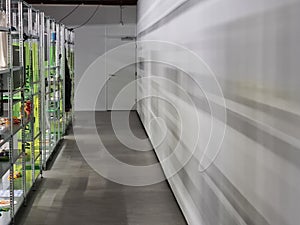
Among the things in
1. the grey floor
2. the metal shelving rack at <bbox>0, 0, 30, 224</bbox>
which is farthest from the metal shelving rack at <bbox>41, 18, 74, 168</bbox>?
the metal shelving rack at <bbox>0, 0, 30, 224</bbox>

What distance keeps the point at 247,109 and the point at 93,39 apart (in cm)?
1249

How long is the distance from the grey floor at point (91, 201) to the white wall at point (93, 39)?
22.5 ft

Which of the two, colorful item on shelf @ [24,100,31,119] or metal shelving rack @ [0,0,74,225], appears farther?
colorful item on shelf @ [24,100,31,119]

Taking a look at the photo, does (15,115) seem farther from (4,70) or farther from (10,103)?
(4,70)

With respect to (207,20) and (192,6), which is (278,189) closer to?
(207,20)

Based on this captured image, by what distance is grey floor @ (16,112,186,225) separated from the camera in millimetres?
5160

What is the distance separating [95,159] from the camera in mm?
8219

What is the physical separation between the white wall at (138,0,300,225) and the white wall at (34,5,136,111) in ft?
33.2

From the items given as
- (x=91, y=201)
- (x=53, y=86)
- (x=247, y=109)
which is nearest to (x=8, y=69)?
(x=91, y=201)

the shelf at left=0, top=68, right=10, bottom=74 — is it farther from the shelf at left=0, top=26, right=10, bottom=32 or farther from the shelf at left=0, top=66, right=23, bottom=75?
the shelf at left=0, top=26, right=10, bottom=32

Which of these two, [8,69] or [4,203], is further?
[4,203]

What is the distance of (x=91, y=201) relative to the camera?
5840 mm

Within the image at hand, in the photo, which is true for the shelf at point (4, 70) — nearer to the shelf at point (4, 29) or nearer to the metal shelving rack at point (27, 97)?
the metal shelving rack at point (27, 97)

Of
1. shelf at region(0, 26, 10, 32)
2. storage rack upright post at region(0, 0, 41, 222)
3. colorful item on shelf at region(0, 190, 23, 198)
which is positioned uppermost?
shelf at region(0, 26, 10, 32)
